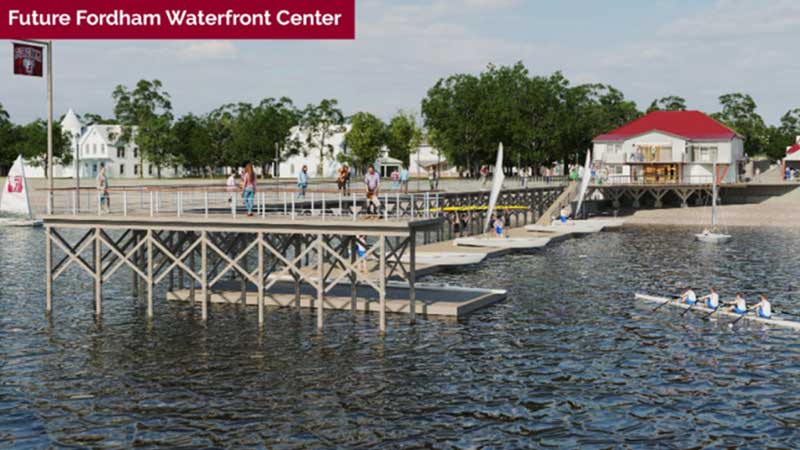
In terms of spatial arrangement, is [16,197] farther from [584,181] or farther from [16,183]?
[584,181]

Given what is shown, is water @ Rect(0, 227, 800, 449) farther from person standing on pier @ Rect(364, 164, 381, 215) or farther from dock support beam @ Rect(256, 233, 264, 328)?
person standing on pier @ Rect(364, 164, 381, 215)

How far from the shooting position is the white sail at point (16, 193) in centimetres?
7400

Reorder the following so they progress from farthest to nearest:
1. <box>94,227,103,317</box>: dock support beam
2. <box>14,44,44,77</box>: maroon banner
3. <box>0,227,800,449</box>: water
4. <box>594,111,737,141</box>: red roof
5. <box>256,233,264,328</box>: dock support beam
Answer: <box>594,111,737,141</box>: red roof
<box>14,44,44,77</box>: maroon banner
<box>94,227,103,317</box>: dock support beam
<box>256,233,264,328</box>: dock support beam
<box>0,227,800,449</box>: water

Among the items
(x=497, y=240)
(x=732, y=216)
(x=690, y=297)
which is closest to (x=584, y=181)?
(x=732, y=216)

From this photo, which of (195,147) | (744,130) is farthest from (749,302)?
(744,130)

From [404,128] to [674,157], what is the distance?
65826mm

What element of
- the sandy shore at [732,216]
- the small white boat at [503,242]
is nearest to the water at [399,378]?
the small white boat at [503,242]

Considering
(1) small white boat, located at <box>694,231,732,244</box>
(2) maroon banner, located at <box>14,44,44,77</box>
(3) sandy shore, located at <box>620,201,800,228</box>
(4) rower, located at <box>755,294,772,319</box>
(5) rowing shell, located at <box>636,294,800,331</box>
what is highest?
(2) maroon banner, located at <box>14,44,44,77</box>

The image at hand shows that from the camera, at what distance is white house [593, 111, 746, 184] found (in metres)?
97.4

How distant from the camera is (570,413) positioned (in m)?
20.6

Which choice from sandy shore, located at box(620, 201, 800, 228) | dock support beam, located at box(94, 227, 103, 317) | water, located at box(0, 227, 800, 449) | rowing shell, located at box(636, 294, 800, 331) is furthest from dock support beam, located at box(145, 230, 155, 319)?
sandy shore, located at box(620, 201, 800, 228)

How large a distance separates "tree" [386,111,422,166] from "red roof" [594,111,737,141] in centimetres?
5548

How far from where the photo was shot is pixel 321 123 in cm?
16750

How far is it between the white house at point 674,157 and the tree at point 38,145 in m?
111
